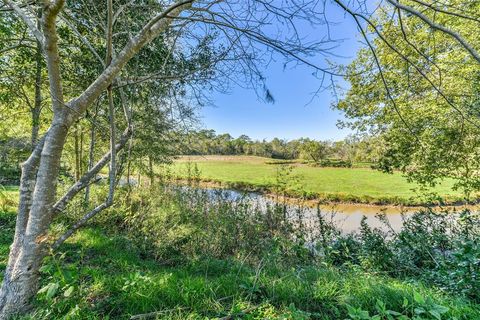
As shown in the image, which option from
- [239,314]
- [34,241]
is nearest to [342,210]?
[239,314]

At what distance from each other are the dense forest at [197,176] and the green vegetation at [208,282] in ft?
0.06

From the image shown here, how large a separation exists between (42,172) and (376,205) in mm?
14936

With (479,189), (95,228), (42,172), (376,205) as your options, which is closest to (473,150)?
(479,189)

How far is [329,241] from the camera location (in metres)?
4.04

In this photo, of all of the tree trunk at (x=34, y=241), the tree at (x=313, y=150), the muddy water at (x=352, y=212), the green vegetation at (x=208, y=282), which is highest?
the tree at (x=313, y=150)

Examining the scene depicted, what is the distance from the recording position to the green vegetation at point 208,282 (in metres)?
1.49

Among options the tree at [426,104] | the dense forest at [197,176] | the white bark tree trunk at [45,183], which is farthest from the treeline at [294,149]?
the white bark tree trunk at [45,183]

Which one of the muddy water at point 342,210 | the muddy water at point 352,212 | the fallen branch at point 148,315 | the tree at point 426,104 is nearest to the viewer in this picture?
the fallen branch at point 148,315

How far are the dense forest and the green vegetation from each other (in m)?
0.02

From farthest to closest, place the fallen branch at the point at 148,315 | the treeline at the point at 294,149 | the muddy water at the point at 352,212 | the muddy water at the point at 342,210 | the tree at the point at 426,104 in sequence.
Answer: the treeline at the point at 294,149 → the muddy water at the point at 352,212 → the muddy water at the point at 342,210 → the tree at the point at 426,104 → the fallen branch at the point at 148,315

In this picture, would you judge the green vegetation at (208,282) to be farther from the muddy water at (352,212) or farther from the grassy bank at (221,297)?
the muddy water at (352,212)

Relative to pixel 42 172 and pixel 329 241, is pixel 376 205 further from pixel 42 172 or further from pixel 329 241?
pixel 42 172

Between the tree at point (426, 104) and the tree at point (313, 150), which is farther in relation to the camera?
the tree at point (313, 150)

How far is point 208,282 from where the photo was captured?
2.04m
